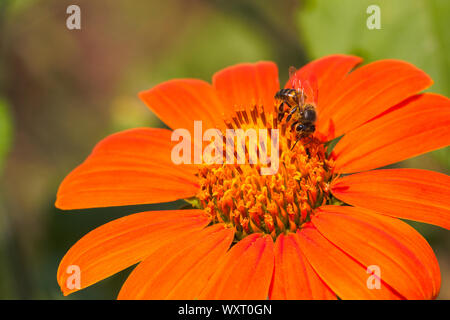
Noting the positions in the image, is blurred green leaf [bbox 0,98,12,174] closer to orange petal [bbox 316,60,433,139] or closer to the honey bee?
the honey bee

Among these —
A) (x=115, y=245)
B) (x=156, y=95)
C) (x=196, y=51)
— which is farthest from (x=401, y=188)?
(x=196, y=51)

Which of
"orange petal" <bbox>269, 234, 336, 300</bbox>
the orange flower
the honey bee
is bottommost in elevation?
"orange petal" <bbox>269, 234, 336, 300</bbox>

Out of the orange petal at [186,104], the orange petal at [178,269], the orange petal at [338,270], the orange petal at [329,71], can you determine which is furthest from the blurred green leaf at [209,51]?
the orange petal at [338,270]

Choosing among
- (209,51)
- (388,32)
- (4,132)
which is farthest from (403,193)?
(209,51)

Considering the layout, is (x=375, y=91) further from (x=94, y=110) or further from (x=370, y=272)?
(x=94, y=110)

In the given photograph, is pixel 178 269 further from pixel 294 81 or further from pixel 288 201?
pixel 294 81

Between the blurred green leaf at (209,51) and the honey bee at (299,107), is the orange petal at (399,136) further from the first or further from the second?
the blurred green leaf at (209,51)

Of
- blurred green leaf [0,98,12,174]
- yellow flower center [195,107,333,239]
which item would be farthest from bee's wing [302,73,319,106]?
blurred green leaf [0,98,12,174]
